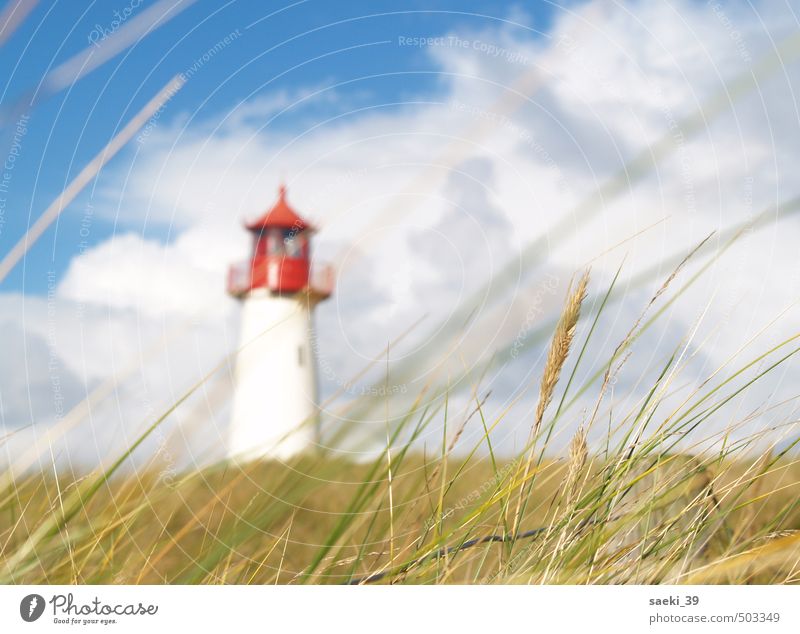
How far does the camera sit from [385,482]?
4.69ft

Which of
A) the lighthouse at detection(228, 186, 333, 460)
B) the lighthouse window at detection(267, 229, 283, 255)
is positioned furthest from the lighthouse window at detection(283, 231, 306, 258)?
the lighthouse window at detection(267, 229, 283, 255)

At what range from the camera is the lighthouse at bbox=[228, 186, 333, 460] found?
10.2 ft

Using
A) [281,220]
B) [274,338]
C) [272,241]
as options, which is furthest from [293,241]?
[272,241]

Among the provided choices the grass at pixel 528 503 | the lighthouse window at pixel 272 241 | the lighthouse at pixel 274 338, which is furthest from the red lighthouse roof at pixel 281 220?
the grass at pixel 528 503

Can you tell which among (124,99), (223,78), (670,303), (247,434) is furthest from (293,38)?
(247,434)

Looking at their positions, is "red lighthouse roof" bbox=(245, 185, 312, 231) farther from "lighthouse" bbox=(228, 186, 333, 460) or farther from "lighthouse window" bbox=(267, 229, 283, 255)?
"lighthouse window" bbox=(267, 229, 283, 255)

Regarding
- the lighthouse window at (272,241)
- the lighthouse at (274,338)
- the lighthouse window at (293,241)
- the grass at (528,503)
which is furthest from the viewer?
the lighthouse window at (272,241)

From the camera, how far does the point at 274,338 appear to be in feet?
15.6

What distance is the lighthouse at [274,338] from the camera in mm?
3096

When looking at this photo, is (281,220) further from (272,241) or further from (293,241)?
(272,241)

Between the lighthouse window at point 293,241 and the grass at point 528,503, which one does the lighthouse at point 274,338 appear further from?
the grass at point 528,503

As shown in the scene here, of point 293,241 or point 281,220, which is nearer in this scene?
point 293,241

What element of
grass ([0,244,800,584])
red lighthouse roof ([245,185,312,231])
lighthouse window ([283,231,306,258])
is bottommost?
grass ([0,244,800,584])
